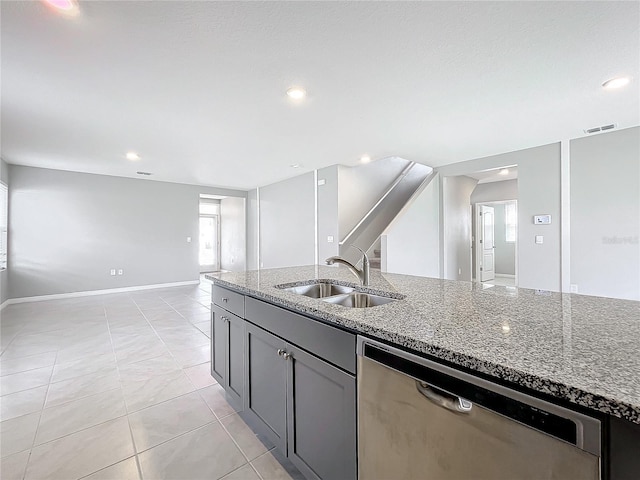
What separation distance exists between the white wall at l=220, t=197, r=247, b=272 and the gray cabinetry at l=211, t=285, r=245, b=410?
6261 millimetres

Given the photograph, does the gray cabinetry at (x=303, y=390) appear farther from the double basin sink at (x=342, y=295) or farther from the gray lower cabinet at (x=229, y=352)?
the double basin sink at (x=342, y=295)

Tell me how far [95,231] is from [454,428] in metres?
7.15

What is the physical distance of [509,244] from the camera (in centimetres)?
796

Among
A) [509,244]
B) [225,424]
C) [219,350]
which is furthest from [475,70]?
[509,244]

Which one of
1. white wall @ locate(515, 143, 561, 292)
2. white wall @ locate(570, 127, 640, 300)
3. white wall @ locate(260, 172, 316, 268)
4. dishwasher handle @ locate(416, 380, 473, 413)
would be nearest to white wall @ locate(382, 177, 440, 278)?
white wall @ locate(515, 143, 561, 292)

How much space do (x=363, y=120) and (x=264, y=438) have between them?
3.05 metres

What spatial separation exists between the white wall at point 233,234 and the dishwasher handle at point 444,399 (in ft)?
25.6

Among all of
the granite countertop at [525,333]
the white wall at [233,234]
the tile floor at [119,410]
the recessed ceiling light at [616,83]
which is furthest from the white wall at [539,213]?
the white wall at [233,234]

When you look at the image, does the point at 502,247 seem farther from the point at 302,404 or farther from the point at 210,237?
the point at 210,237

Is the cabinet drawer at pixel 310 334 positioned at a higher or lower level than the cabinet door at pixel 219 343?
higher

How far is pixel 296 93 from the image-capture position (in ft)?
8.50

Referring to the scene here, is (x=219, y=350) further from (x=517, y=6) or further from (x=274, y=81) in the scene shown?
(x=517, y=6)

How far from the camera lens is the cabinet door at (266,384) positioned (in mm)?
1437

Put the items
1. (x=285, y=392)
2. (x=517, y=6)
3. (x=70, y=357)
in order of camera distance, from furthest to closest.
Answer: (x=70, y=357) → (x=517, y=6) → (x=285, y=392)
